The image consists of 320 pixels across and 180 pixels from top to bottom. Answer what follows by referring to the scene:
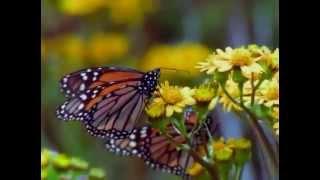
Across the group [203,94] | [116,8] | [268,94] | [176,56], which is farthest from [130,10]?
[268,94]

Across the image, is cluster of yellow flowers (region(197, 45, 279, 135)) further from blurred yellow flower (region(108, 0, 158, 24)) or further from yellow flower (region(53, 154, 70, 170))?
yellow flower (region(53, 154, 70, 170))

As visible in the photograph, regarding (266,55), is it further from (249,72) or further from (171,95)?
(171,95)

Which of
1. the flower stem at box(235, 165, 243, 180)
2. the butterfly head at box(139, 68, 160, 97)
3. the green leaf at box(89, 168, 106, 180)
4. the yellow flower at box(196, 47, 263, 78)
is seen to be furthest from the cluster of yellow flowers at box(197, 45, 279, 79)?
the green leaf at box(89, 168, 106, 180)

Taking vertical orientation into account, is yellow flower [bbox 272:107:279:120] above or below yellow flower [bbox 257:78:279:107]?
below
